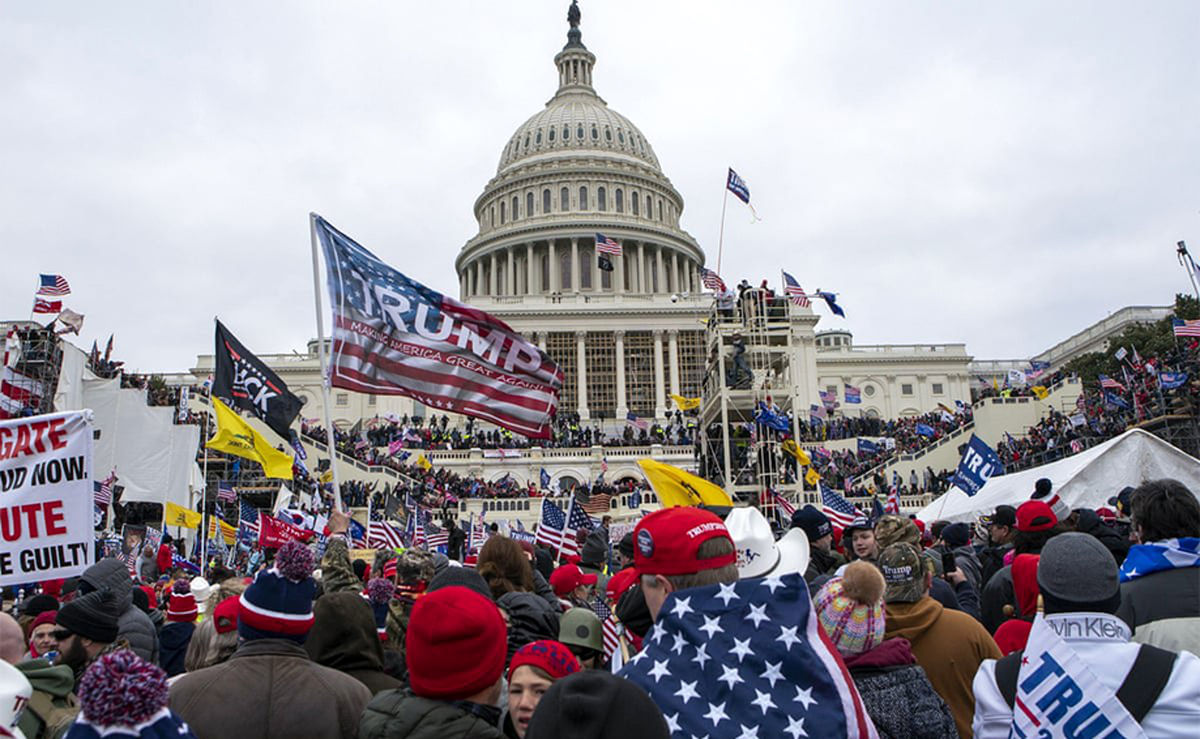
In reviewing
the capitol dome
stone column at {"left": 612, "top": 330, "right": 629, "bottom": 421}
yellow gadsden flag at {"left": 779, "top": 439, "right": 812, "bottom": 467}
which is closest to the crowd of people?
yellow gadsden flag at {"left": 779, "top": 439, "right": 812, "bottom": 467}

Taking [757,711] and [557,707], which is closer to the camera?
[557,707]

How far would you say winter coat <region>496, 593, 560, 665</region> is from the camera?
520 cm

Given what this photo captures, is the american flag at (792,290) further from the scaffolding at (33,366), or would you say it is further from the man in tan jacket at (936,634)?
the man in tan jacket at (936,634)

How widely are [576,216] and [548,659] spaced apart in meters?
83.6

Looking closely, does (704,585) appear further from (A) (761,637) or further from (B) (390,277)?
(B) (390,277)

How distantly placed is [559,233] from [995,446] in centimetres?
4841

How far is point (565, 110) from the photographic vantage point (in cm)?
9744

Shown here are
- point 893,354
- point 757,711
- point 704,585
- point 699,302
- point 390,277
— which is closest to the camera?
point 757,711

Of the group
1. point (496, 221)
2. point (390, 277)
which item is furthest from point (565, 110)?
point (390, 277)

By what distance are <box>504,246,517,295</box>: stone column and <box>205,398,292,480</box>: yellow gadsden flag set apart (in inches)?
2686

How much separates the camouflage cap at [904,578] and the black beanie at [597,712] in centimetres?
232

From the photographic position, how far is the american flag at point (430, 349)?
10.4 meters

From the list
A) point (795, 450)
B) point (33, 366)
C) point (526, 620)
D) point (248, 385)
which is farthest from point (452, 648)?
point (33, 366)

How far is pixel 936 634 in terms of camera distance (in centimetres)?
434
